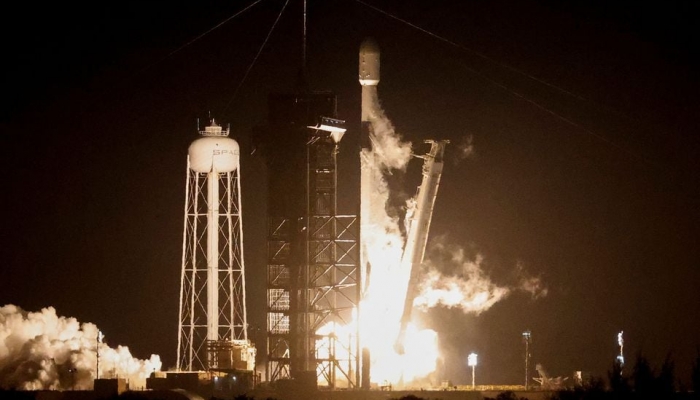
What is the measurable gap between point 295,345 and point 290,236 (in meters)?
4.56

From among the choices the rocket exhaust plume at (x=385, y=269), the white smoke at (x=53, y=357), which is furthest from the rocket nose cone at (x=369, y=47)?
the white smoke at (x=53, y=357)

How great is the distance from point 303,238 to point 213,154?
577 cm

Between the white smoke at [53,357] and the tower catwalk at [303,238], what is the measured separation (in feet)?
24.3

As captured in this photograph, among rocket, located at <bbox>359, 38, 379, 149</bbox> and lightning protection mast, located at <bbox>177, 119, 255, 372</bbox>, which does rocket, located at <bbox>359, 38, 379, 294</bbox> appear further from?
lightning protection mast, located at <bbox>177, 119, 255, 372</bbox>

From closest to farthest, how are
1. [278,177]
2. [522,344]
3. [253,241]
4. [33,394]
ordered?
[33,394] → [278,177] → [253,241] → [522,344]

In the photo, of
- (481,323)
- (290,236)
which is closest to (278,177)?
(290,236)

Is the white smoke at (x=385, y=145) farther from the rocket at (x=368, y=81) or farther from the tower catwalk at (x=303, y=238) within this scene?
the tower catwalk at (x=303, y=238)

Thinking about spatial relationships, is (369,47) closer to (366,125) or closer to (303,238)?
(366,125)

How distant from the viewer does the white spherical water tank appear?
7700 cm

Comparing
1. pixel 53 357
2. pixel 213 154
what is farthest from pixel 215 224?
pixel 53 357

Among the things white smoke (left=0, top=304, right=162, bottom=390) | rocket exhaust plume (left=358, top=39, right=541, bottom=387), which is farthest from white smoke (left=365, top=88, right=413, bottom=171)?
white smoke (left=0, top=304, right=162, bottom=390)

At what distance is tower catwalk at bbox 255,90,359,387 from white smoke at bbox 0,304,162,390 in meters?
7.41

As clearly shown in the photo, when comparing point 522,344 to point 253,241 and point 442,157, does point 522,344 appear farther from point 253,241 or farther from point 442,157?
point 442,157

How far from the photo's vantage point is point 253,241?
90.7 metres
